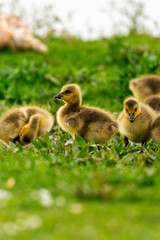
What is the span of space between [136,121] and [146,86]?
2019 mm

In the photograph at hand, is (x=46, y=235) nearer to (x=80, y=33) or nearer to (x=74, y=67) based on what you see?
(x=74, y=67)

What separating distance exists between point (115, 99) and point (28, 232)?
18.3 feet

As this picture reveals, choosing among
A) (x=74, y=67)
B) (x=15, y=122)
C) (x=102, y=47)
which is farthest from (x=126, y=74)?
(x=15, y=122)

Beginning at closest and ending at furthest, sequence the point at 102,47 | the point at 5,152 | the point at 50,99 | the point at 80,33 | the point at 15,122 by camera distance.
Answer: the point at 5,152, the point at 15,122, the point at 50,99, the point at 102,47, the point at 80,33

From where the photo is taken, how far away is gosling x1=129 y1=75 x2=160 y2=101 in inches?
289

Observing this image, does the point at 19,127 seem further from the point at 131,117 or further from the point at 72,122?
the point at 131,117

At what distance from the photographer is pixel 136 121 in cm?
548

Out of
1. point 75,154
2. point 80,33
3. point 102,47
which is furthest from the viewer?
point 80,33

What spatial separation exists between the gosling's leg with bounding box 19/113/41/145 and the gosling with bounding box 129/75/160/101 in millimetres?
2302

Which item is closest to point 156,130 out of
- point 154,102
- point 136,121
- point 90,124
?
point 136,121

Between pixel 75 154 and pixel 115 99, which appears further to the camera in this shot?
pixel 115 99

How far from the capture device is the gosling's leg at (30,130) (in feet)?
18.2

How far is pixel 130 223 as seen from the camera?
286 cm

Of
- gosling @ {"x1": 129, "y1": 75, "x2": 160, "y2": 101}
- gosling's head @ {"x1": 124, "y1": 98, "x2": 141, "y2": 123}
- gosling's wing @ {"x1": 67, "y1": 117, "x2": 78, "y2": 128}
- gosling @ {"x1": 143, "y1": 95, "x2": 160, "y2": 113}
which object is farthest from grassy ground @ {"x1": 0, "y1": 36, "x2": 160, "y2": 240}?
gosling @ {"x1": 143, "y1": 95, "x2": 160, "y2": 113}
